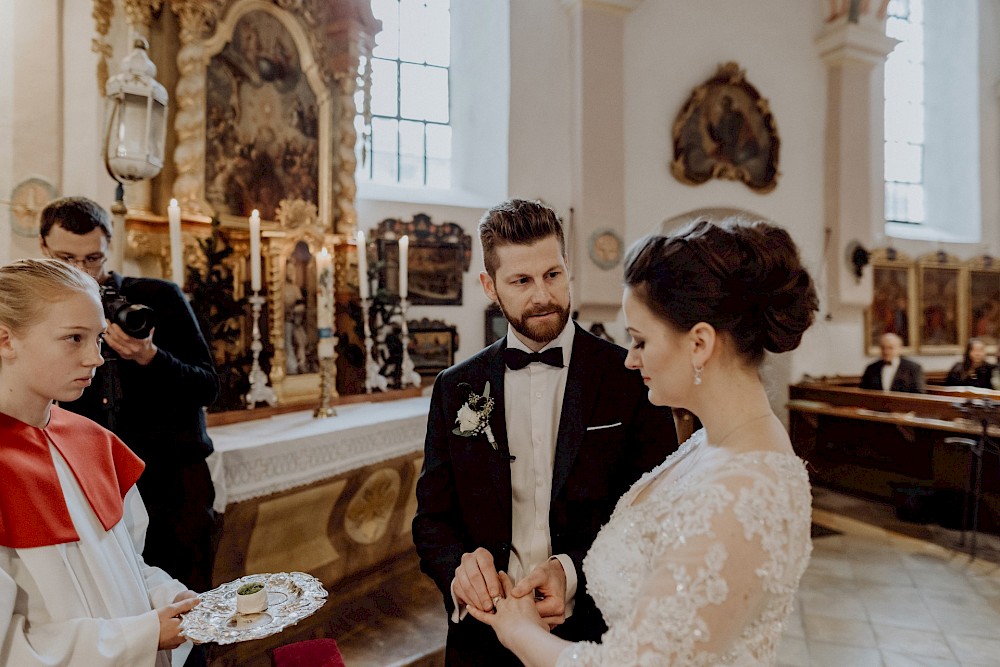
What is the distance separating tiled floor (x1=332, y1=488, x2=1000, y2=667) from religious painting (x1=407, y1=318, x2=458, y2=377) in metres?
2.30

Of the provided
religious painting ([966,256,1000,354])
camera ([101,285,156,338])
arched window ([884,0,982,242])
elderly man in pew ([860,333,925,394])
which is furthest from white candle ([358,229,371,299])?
religious painting ([966,256,1000,354])

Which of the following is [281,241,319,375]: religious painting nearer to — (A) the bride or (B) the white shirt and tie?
(B) the white shirt and tie

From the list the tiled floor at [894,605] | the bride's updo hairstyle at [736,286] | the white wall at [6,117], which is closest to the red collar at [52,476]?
the bride's updo hairstyle at [736,286]

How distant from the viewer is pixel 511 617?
1.41m

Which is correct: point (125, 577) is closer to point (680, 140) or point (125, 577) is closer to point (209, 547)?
point (209, 547)

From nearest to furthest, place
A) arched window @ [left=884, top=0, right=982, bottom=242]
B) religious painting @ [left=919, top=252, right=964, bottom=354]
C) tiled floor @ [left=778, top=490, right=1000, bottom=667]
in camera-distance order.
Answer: tiled floor @ [left=778, top=490, right=1000, bottom=667]
religious painting @ [left=919, top=252, right=964, bottom=354]
arched window @ [left=884, top=0, right=982, bottom=242]

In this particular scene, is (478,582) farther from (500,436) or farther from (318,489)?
(318,489)

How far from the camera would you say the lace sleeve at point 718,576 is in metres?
1.08

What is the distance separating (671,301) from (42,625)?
147 cm

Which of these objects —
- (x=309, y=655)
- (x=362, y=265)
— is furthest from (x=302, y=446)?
(x=309, y=655)

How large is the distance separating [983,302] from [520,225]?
1138cm

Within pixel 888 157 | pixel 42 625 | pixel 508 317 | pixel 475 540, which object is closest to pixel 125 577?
pixel 42 625

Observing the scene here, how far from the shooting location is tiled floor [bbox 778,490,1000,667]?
3908 millimetres

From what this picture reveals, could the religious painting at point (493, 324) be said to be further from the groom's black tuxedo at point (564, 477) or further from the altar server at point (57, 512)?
the altar server at point (57, 512)
